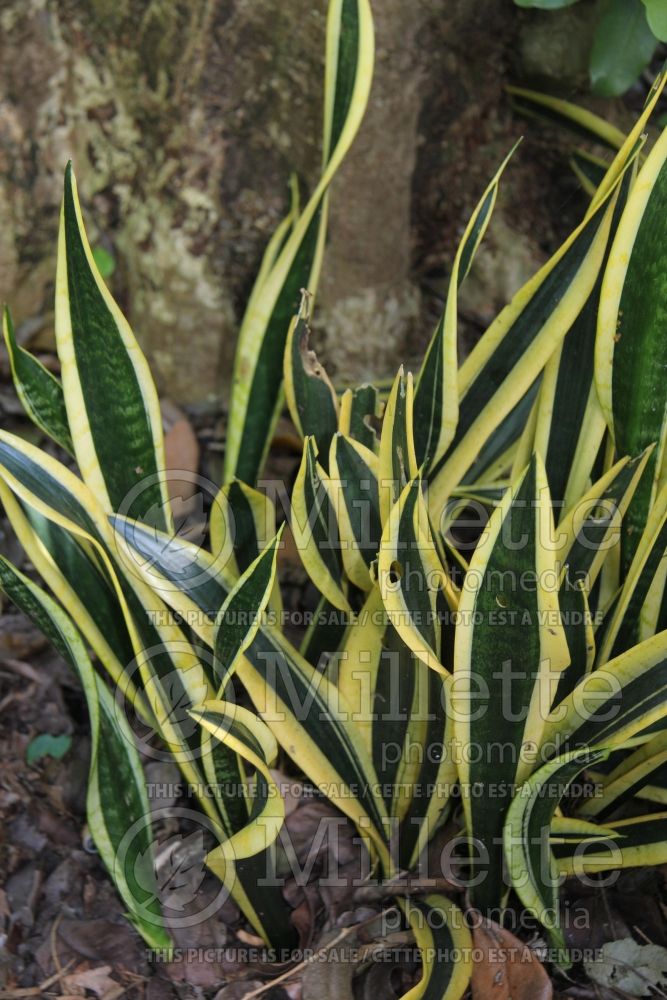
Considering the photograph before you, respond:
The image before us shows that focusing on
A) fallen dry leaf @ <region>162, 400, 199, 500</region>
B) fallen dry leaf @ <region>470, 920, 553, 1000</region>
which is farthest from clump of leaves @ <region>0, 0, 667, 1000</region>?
fallen dry leaf @ <region>162, 400, 199, 500</region>

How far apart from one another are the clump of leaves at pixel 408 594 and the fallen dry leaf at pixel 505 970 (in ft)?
0.09

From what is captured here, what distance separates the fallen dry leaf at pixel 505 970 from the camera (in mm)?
865

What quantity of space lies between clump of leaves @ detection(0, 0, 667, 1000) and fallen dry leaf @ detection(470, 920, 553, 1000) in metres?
0.03

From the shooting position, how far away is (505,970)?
879 millimetres

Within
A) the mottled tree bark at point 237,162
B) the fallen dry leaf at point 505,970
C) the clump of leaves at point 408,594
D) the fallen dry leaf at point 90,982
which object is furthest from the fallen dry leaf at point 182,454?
the fallen dry leaf at point 505,970

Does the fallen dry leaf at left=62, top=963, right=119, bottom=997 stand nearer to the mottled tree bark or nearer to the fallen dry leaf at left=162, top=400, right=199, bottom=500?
the fallen dry leaf at left=162, top=400, right=199, bottom=500

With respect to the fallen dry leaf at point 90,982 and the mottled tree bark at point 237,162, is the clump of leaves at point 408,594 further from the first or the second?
the mottled tree bark at point 237,162

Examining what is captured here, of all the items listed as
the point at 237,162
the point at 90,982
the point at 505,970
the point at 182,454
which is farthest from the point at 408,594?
the point at 237,162

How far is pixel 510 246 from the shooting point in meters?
1.50

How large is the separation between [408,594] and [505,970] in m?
0.40

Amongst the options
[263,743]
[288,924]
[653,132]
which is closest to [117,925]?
[288,924]

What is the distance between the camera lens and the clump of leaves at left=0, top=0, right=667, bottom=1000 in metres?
0.77

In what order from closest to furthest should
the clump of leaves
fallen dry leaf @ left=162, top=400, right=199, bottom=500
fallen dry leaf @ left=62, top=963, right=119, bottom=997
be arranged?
the clump of leaves
fallen dry leaf @ left=62, top=963, right=119, bottom=997
fallen dry leaf @ left=162, top=400, right=199, bottom=500

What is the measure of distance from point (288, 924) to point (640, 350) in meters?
0.67
